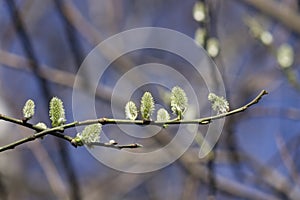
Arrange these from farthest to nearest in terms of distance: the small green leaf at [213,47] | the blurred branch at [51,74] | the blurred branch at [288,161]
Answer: the blurred branch at [51,74], the blurred branch at [288,161], the small green leaf at [213,47]

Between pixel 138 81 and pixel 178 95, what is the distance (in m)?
1.11

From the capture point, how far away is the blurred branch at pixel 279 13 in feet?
6.15

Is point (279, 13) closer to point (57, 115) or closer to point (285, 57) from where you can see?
point (285, 57)

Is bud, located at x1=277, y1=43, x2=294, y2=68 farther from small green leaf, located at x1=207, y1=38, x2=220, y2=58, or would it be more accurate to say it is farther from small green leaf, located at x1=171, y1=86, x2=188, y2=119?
small green leaf, located at x1=171, y1=86, x2=188, y2=119

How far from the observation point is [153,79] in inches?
80.4

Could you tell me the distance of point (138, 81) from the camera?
1994 millimetres

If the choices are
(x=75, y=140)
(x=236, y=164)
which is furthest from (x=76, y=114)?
(x=75, y=140)

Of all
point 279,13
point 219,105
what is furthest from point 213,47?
point 219,105

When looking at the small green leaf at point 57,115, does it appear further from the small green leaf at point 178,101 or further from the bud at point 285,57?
the bud at point 285,57

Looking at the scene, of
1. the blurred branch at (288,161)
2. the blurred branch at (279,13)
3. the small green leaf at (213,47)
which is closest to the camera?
the small green leaf at (213,47)

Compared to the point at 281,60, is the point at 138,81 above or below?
above

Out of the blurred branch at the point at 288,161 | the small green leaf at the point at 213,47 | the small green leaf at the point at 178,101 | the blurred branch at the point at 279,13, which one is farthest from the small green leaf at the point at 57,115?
the blurred branch at the point at 279,13

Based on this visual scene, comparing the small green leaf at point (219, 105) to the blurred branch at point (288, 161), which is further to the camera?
the blurred branch at point (288, 161)

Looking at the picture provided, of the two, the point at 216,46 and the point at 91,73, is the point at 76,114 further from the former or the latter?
the point at 216,46
